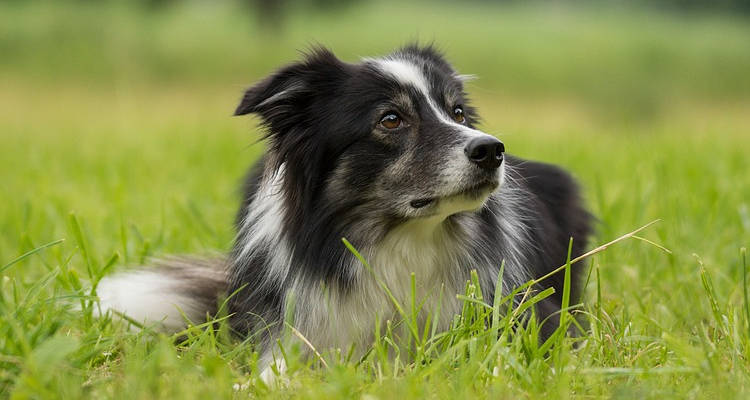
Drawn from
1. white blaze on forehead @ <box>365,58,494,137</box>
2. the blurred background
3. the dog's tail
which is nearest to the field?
the blurred background

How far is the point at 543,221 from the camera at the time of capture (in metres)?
3.81

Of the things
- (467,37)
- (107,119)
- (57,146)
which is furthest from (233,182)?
(467,37)

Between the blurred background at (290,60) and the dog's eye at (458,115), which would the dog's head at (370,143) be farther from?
the blurred background at (290,60)

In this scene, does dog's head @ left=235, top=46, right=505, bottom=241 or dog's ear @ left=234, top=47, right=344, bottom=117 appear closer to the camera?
dog's head @ left=235, top=46, right=505, bottom=241

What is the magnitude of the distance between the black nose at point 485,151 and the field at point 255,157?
0.55 m

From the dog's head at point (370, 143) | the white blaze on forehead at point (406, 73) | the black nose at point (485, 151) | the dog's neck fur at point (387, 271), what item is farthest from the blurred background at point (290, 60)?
the black nose at point (485, 151)

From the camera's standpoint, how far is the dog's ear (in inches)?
121

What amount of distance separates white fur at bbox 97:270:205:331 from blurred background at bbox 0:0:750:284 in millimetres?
303

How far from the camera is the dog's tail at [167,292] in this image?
11.6 ft

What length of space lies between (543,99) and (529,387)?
18.4m

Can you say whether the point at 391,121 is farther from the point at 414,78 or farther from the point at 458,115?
the point at 458,115

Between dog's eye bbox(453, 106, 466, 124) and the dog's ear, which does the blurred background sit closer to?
the dog's ear

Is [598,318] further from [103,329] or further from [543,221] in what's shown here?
[103,329]

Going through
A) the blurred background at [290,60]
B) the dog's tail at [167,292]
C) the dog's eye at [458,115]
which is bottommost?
the blurred background at [290,60]
